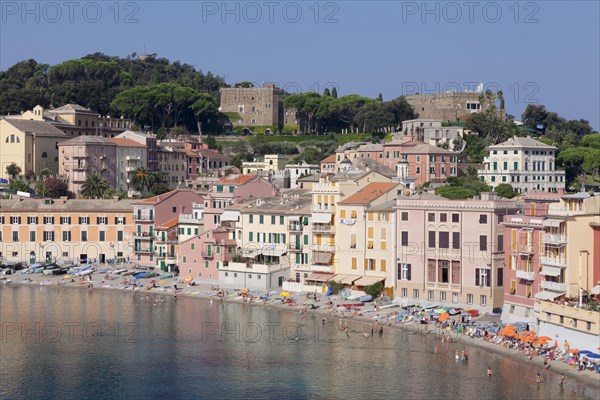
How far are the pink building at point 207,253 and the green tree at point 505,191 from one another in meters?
22.2

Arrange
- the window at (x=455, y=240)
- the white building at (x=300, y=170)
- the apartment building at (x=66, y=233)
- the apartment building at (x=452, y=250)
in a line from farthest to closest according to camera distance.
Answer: the white building at (x=300, y=170) < the apartment building at (x=66, y=233) < the window at (x=455, y=240) < the apartment building at (x=452, y=250)

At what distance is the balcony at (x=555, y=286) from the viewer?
153ft

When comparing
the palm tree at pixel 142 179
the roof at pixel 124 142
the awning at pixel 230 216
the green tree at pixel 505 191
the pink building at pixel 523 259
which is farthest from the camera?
the roof at pixel 124 142

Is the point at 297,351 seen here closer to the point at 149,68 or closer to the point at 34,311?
the point at 34,311

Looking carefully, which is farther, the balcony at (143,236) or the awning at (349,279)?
the balcony at (143,236)

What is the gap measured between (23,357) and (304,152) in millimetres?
59714

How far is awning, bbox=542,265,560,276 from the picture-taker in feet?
153

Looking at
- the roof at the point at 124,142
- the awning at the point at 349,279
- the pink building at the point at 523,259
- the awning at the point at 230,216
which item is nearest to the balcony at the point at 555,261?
the pink building at the point at 523,259

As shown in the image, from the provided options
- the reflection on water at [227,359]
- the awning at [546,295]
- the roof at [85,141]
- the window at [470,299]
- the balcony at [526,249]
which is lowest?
the reflection on water at [227,359]

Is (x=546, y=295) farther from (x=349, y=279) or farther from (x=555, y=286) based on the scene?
(x=349, y=279)

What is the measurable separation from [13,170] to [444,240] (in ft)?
153

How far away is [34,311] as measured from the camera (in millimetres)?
58562

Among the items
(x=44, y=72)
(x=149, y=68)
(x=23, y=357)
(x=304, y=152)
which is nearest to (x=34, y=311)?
(x=23, y=357)

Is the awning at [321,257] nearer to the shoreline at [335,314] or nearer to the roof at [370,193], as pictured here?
the shoreline at [335,314]
